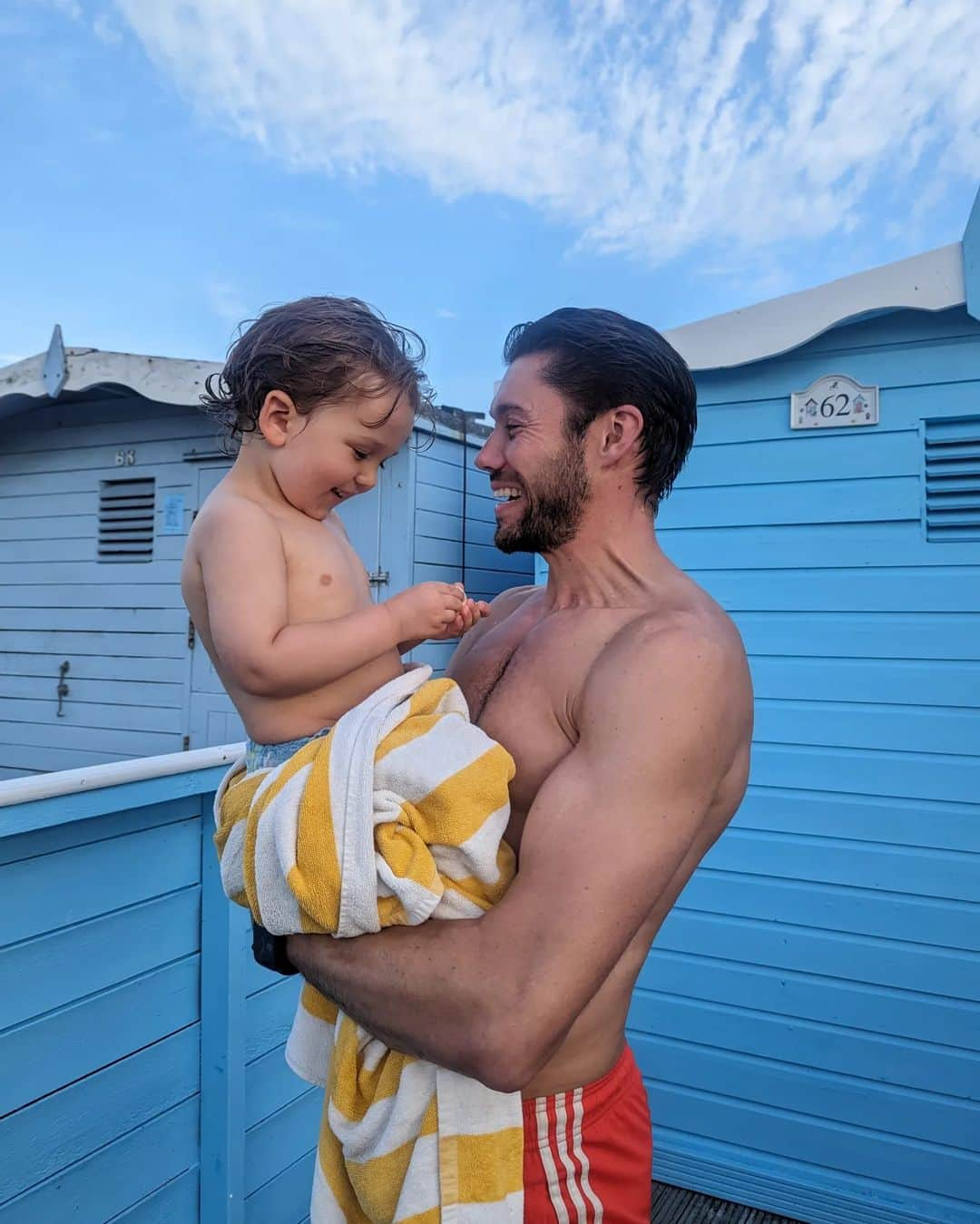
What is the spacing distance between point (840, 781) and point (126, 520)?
13.6 ft

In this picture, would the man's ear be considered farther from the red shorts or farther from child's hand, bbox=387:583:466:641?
the red shorts

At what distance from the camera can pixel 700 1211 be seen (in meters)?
3.17

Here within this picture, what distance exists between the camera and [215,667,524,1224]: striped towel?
1002 millimetres

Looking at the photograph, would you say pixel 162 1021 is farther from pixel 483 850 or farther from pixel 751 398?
pixel 751 398

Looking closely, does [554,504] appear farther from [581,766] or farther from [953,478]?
[953,478]

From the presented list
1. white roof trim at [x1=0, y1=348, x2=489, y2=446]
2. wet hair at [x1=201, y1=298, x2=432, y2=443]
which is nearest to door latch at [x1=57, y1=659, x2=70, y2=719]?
white roof trim at [x1=0, y1=348, x2=489, y2=446]

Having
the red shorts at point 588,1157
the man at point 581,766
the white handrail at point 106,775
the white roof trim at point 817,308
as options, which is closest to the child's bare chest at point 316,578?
the man at point 581,766

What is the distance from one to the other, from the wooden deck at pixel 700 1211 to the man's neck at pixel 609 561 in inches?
109

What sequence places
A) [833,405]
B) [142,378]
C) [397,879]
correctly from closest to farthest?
[397,879] < [833,405] < [142,378]

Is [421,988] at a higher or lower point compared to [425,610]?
lower

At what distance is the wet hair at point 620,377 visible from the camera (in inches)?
56.1

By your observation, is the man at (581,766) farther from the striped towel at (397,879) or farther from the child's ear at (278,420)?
the child's ear at (278,420)

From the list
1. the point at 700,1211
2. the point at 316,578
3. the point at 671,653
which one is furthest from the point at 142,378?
the point at 700,1211

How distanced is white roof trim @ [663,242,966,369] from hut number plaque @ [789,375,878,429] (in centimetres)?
22
